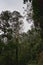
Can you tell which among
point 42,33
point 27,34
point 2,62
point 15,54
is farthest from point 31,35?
point 42,33

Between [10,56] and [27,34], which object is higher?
[27,34]

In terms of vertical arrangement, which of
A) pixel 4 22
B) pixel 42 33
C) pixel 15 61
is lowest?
pixel 15 61

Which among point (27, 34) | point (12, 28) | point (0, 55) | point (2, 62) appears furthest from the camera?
point (27, 34)

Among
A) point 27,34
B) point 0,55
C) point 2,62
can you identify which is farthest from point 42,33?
point 27,34

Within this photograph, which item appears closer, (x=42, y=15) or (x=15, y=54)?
(x=42, y=15)

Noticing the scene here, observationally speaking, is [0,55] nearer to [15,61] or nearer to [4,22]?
[15,61]

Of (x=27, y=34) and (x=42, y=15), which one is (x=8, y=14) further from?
(x=42, y=15)

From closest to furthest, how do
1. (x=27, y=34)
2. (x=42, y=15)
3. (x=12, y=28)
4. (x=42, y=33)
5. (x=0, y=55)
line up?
1. (x=42, y=15)
2. (x=42, y=33)
3. (x=0, y=55)
4. (x=12, y=28)
5. (x=27, y=34)

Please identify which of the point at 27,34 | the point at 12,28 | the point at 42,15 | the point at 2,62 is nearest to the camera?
the point at 42,15

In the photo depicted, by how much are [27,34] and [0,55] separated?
18933 mm

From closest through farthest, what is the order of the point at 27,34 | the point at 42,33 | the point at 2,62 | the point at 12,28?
1. the point at 42,33
2. the point at 2,62
3. the point at 12,28
4. the point at 27,34

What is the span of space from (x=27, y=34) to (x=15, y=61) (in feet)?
64.8

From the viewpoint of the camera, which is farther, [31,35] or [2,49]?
[31,35]

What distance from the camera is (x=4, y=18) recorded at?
46438 millimetres
